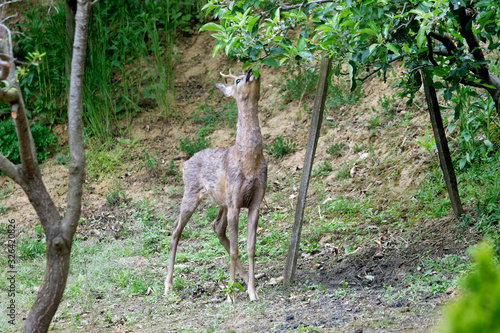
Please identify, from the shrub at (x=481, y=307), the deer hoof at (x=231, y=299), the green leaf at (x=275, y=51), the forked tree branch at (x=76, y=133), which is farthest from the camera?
the deer hoof at (x=231, y=299)

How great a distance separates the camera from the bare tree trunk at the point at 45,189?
3.87m

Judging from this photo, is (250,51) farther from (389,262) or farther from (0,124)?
(0,124)

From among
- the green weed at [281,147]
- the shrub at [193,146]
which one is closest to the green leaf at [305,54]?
the green weed at [281,147]

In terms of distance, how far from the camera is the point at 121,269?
24.7 ft

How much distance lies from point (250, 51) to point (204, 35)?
8.54 meters

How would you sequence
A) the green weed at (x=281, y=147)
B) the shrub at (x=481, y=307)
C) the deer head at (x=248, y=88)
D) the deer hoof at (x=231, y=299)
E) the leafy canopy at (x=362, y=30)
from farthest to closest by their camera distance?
the green weed at (x=281, y=147)
the deer head at (x=248, y=88)
the deer hoof at (x=231, y=299)
the leafy canopy at (x=362, y=30)
the shrub at (x=481, y=307)

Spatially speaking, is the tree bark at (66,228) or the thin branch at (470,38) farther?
the thin branch at (470,38)

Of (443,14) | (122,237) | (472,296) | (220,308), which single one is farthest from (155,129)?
(472,296)

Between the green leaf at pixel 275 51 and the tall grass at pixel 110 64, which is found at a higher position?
the tall grass at pixel 110 64

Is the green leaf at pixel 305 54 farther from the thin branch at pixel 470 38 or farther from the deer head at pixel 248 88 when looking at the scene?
the thin branch at pixel 470 38

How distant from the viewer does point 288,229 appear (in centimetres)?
830

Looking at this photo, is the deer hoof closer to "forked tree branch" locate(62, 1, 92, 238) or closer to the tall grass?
"forked tree branch" locate(62, 1, 92, 238)

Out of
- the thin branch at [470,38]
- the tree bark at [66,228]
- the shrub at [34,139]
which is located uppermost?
the shrub at [34,139]

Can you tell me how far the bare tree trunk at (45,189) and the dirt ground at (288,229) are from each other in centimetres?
149
